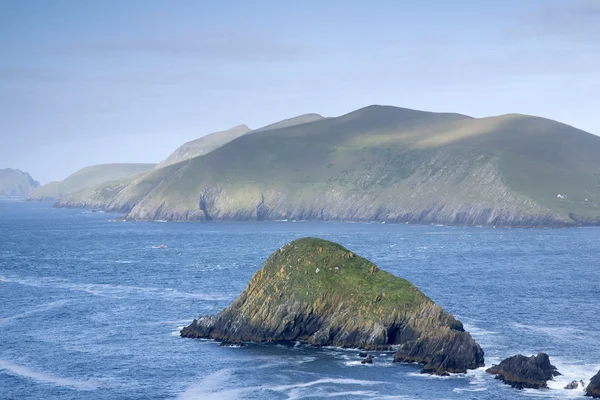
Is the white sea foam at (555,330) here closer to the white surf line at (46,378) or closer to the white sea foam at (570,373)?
the white sea foam at (570,373)

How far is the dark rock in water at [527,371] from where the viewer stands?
96.2 metres

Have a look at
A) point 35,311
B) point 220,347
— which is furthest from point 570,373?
point 35,311

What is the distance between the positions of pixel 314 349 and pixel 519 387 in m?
26.7

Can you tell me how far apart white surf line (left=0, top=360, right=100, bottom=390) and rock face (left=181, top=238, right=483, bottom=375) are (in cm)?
2178

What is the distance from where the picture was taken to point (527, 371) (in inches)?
3841

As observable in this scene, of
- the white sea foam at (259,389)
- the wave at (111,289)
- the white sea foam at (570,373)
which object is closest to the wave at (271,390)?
the white sea foam at (259,389)

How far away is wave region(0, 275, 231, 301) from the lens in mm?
156625

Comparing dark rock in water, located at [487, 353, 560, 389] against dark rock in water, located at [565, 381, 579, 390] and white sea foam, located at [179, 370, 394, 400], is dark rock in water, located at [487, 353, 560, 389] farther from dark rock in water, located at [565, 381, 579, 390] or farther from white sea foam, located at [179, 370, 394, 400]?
white sea foam, located at [179, 370, 394, 400]

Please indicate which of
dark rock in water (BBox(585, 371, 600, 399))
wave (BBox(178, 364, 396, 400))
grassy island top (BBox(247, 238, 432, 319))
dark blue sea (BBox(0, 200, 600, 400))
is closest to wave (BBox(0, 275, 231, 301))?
dark blue sea (BBox(0, 200, 600, 400))

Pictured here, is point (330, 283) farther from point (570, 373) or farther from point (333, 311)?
point (570, 373)

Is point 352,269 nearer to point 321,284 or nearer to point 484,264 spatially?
point 321,284

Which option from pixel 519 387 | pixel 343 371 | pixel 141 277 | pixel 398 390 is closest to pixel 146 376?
pixel 343 371

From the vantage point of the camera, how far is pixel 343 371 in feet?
336

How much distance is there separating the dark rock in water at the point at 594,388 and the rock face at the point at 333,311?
559 inches
